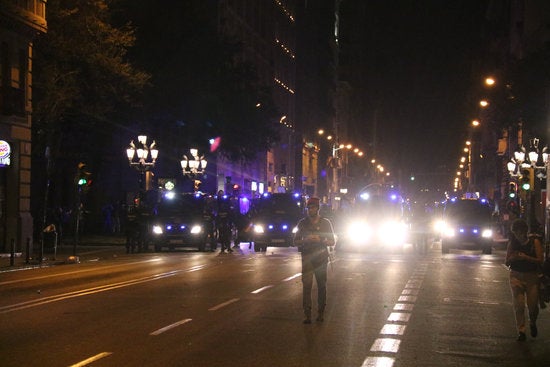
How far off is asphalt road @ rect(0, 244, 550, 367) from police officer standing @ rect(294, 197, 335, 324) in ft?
1.41

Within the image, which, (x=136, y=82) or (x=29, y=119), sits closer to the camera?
(x=29, y=119)

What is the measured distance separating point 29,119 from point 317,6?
10788 cm

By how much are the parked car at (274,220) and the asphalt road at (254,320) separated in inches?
568

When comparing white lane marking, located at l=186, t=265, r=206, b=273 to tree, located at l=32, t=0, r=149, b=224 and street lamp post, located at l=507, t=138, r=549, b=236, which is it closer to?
tree, located at l=32, t=0, r=149, b=224

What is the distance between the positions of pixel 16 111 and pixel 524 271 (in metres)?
25.3

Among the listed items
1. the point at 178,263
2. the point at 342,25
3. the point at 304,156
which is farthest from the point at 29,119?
the point at 342,25

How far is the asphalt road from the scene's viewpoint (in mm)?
11164

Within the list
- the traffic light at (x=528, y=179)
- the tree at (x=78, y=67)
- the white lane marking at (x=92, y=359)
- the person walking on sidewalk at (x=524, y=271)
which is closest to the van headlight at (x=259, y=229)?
the tree at (x=78, y=67)

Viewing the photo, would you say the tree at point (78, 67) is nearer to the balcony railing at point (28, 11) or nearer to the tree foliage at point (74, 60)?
the tree foliage at point (74, 60)

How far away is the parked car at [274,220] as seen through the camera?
4038cm

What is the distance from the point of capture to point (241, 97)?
57.1 metres

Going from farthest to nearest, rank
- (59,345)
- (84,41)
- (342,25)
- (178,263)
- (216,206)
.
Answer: (342,25)
(216,206)
(84,41)
(178,263)
(59,345)

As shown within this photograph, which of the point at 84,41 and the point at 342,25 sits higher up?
the point at 342,25

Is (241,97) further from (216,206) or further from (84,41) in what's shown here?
(84,41)
